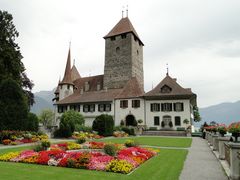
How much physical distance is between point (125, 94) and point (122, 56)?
11141 mm

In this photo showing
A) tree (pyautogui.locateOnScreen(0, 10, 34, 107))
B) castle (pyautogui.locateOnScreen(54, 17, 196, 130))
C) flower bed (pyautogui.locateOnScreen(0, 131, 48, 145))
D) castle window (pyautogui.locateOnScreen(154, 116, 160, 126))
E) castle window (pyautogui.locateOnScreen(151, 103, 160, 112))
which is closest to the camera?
flower bed (pyautogui.locateOnScreen(0, 131, 48, 145))

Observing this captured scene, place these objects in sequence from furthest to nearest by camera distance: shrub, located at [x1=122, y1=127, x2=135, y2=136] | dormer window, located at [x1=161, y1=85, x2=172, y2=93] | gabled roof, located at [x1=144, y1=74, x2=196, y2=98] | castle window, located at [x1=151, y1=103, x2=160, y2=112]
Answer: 1. castle window, located at [x1=151, y1=103, x2=160, y2=112]
2. dormer window, located at [x1=161, y1=85, x2=172, y2=93]
3. gabled roof, located at [x1=144, y1=74, x2=196, y2=98]
4. shrub, located at [x1=122, y1=127, x2=135, y2=136]

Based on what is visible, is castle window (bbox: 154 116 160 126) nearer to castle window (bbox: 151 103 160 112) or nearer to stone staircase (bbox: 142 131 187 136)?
castle window (bbox: 151 103 160 112)

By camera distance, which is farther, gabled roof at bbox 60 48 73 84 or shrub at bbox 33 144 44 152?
gabled roof at bbox 60 48 73 84

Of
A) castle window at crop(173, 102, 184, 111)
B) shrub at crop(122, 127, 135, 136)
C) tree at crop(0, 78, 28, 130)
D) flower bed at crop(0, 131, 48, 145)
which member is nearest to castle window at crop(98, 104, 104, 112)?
shrub at crop(122, 127, 135, 136)

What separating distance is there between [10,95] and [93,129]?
13.0m

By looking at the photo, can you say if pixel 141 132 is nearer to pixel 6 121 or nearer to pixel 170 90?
pixel 170 90

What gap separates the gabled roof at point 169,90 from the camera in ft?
124

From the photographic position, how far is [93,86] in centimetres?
5294

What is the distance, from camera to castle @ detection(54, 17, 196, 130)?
38625mm

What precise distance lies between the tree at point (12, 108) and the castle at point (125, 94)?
68.5ft

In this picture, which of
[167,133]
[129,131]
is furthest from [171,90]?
[129,131]

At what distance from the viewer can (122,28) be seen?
5288 cm

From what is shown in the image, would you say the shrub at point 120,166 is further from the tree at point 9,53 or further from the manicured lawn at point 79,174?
the tree at point 9,53
